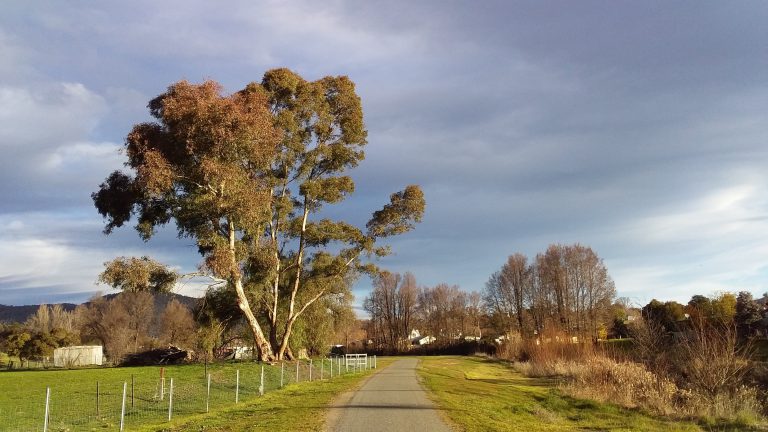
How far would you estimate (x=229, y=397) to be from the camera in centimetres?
2122

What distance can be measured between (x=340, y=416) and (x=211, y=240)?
16765 mm

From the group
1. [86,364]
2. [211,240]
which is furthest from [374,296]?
[211,240]

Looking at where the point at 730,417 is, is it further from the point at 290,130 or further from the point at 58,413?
the point at 290,130

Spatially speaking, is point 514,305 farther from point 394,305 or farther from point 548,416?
point 548,416

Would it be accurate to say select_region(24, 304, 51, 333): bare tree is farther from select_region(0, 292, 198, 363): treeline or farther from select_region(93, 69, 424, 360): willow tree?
select_region(93, 69, 424, 360): willow tree

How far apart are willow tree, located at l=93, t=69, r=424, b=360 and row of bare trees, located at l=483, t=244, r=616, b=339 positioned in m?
42.0

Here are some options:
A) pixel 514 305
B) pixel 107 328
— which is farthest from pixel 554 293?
pixel 107 328

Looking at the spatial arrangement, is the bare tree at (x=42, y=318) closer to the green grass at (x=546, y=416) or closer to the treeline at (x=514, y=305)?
the treeline at (x=514, y=305)

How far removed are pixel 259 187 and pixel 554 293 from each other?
64767 millimetres

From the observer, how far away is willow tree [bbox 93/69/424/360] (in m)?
27.4

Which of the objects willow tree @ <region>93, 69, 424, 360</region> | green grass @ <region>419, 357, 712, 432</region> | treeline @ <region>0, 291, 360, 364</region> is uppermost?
willow tree @ <region>93, 69, 424, 360</region>

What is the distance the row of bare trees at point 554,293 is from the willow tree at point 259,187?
42.0 meters

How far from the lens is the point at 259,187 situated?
3116 cm

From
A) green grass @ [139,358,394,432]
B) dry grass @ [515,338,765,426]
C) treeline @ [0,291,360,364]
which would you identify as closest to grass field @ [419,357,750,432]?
dry grass @ [515,338,765,426]
